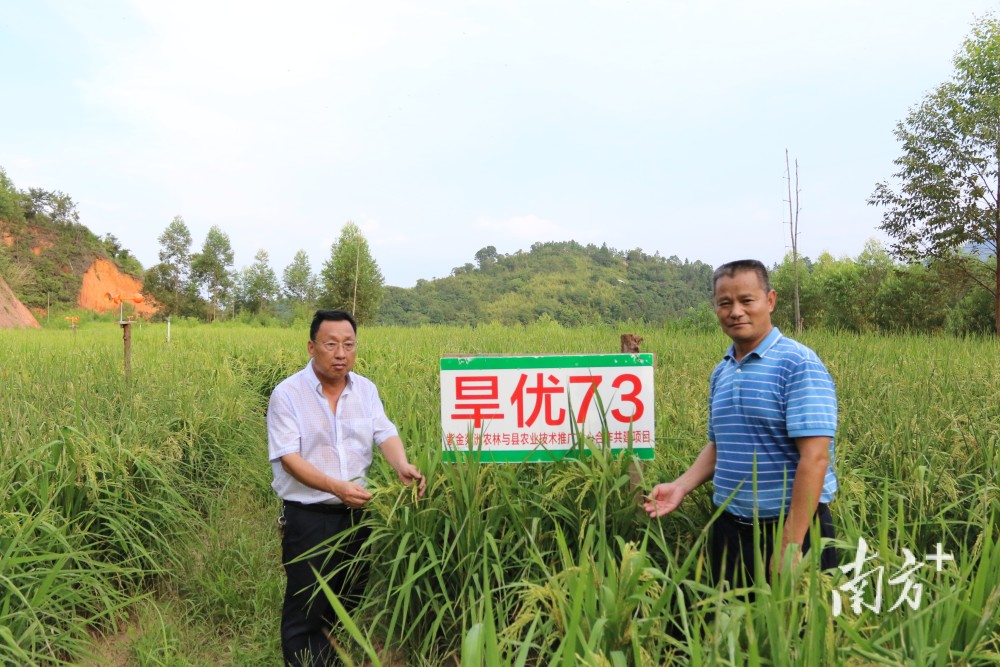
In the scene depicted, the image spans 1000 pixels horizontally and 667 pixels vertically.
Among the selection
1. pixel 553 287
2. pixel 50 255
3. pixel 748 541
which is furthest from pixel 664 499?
pixel 50 255

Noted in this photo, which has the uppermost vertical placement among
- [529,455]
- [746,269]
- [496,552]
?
[746,269]

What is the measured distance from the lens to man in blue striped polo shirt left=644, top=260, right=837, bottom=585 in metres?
1.72

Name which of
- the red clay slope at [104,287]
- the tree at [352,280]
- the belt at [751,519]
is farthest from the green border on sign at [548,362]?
the red clay slope at [104,287]

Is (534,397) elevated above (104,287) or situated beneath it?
situated beneath

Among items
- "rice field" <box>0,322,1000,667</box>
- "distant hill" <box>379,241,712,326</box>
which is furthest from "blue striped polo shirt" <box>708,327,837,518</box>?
"distant hill" <box>379,241,712,326</box>

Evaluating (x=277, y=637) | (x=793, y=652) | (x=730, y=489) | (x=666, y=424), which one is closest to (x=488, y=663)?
(x=793, y=652)

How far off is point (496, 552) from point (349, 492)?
618 millimetres

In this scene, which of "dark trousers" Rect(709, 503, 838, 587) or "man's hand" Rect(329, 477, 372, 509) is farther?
"man's hand" Rect(329, 477, 372, 509)

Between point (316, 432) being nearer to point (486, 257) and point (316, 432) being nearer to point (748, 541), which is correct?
point (748, 541)

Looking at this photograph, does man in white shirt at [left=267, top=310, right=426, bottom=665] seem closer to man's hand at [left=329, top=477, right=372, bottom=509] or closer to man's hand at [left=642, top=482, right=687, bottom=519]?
man's hand at [left=329, top=477, right=372, bottom=509]

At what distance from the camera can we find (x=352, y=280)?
1492 inches

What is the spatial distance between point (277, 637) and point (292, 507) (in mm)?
871

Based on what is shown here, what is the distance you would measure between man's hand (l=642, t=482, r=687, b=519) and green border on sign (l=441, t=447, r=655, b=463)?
259 mm

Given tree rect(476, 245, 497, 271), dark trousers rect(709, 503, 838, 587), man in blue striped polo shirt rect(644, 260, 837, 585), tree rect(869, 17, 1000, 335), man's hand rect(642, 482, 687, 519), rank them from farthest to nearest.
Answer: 1. tree rect(476, 245, 497, 271)
2. tree rect(869, 17, 1000, 335)
3. man's hand rect(642, 482, 687, 519)
4. dark trousers rect(709, 503, 838, 587)
5. man in blue striped polo shirt rect(644, 260, 837, 585)
